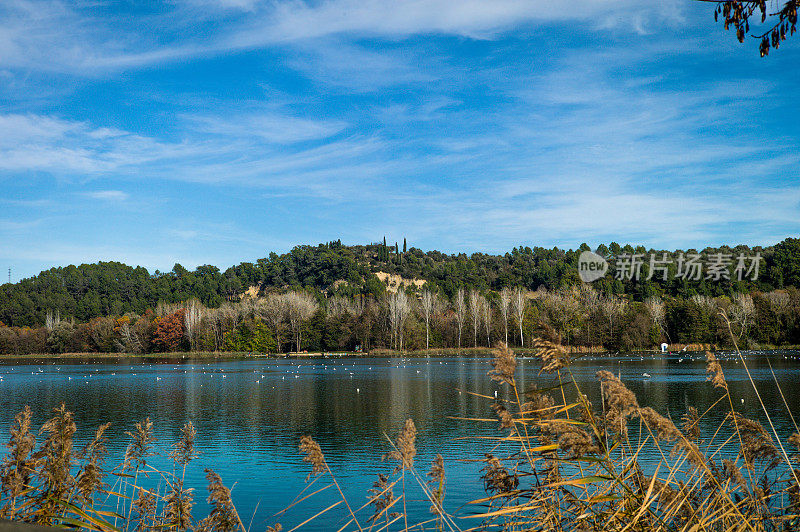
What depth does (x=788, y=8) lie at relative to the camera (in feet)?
15.4

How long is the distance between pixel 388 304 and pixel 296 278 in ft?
175

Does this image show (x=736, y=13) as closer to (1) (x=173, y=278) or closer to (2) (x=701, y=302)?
(2) (x=701, y=302)

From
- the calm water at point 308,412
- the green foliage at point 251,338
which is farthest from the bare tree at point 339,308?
the calm water at point 308,412

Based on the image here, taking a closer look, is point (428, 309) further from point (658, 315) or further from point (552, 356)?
point (552, 356)

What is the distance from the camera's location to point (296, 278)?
14500 centimetres

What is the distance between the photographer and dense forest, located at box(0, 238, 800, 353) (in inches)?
3383

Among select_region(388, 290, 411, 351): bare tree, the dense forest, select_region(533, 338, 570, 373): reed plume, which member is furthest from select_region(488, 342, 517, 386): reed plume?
select_region(388, 290, 411, 351): bare tree

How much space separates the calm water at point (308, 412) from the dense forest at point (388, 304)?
24.3m

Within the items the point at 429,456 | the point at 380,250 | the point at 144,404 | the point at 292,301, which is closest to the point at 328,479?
the point at 429,456

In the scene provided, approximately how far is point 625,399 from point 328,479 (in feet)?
56.1

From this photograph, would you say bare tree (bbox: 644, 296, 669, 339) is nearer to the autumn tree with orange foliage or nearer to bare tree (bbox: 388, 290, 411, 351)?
bare tree (bbox: 388, 290, 411, 351)

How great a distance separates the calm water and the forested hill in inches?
2675

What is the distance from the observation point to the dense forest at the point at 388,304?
85.9 meters

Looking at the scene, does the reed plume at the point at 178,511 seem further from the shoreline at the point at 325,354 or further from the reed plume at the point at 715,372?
the shoreline at the point at 325,354
